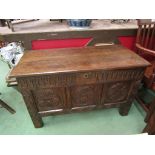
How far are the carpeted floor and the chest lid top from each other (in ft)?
2.21

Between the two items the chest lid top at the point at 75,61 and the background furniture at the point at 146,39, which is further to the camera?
the background furniture at the point at 146,39

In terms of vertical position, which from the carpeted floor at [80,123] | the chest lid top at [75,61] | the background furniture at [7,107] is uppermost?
the chest lid top at [75,61]

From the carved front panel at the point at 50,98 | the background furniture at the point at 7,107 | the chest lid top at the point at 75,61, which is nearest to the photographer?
the chest lid top at the point at 75,61

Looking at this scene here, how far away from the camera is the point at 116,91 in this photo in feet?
4.16

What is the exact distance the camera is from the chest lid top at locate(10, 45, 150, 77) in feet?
3.30

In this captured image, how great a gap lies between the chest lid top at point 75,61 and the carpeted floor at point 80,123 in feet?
2.21

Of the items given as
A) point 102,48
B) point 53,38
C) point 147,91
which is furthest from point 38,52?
point 147,91

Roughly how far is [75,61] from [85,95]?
0.32 meters

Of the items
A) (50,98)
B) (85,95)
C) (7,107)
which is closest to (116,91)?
(85,95)

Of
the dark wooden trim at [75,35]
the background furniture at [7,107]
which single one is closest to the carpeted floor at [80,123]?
the background furniture at [7,107]

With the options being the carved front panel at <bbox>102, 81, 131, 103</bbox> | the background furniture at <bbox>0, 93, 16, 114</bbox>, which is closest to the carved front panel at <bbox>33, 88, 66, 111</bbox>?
the carved front panel at <bbox>102, 81, 131, 103</bbox>

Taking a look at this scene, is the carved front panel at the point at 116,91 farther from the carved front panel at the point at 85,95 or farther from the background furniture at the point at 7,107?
the background furniture at the point at 7,107

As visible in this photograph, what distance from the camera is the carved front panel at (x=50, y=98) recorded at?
113 centimetres
